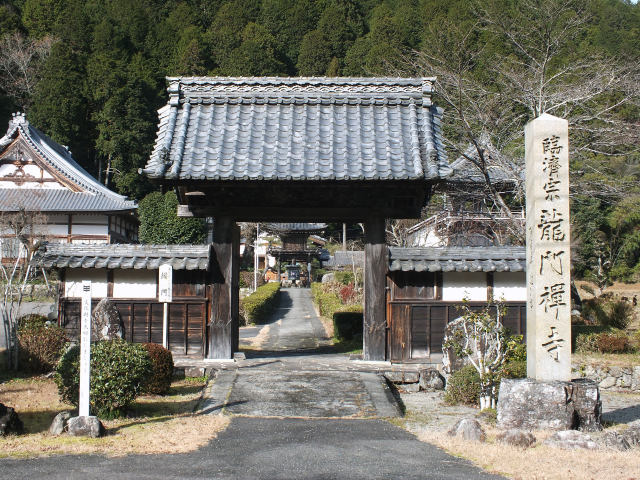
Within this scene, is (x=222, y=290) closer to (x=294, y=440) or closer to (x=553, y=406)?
(x=294, y=440)

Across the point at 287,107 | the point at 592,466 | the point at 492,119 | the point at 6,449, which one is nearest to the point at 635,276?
the point at 492,119

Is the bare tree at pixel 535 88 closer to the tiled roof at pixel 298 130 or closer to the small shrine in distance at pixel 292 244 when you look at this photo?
the tiled roof at pixel 298 130

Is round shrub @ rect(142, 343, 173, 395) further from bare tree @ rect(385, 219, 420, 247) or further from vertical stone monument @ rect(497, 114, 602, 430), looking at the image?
bare tree @ rect(385, 219, 420, 247)

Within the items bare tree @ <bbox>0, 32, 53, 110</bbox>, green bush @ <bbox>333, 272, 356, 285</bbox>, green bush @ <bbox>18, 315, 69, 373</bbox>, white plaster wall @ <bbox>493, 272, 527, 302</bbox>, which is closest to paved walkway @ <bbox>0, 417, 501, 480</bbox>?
white plaster wall @ <bbox>493, 272, 527, 302</bbox>

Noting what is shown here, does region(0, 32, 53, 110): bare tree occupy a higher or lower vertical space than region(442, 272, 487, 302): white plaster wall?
higher

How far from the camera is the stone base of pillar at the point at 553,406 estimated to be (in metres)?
7.80

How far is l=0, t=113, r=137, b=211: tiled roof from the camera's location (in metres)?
34.1

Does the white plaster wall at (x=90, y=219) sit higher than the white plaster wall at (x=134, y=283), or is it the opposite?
the white plaster wall at (x=90, y=219)

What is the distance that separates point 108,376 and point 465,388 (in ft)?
17.9

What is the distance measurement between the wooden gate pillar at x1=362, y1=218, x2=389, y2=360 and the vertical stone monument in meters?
4.13

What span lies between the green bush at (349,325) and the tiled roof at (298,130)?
264 inches

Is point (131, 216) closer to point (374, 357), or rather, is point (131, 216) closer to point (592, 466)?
A: point (374, 357)

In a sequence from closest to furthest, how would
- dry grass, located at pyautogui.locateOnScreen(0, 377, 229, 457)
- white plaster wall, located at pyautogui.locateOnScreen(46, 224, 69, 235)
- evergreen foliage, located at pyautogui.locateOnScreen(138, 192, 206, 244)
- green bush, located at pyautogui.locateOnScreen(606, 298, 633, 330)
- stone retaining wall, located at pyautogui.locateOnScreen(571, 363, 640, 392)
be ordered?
dry grass, located at pyautogui.locateOnScreen(0, 377, 229, 457)
stone retaining wall, located at pyautogui.locateOnScreen(571, 363, 640, 392)
green bush, located at pyautogui.locateOnScreen(606, 298, 633, 330)
white plaster wall, located at pyautogui.locateOnScreen(46, 224, 69, 235)
evergreen foliage, located at pyautogui.locateOnScreen(138, 192, 206, 244)

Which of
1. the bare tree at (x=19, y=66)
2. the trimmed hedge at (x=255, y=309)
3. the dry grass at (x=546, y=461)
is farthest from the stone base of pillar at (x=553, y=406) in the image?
the bare tree at (x=19, y=66)
